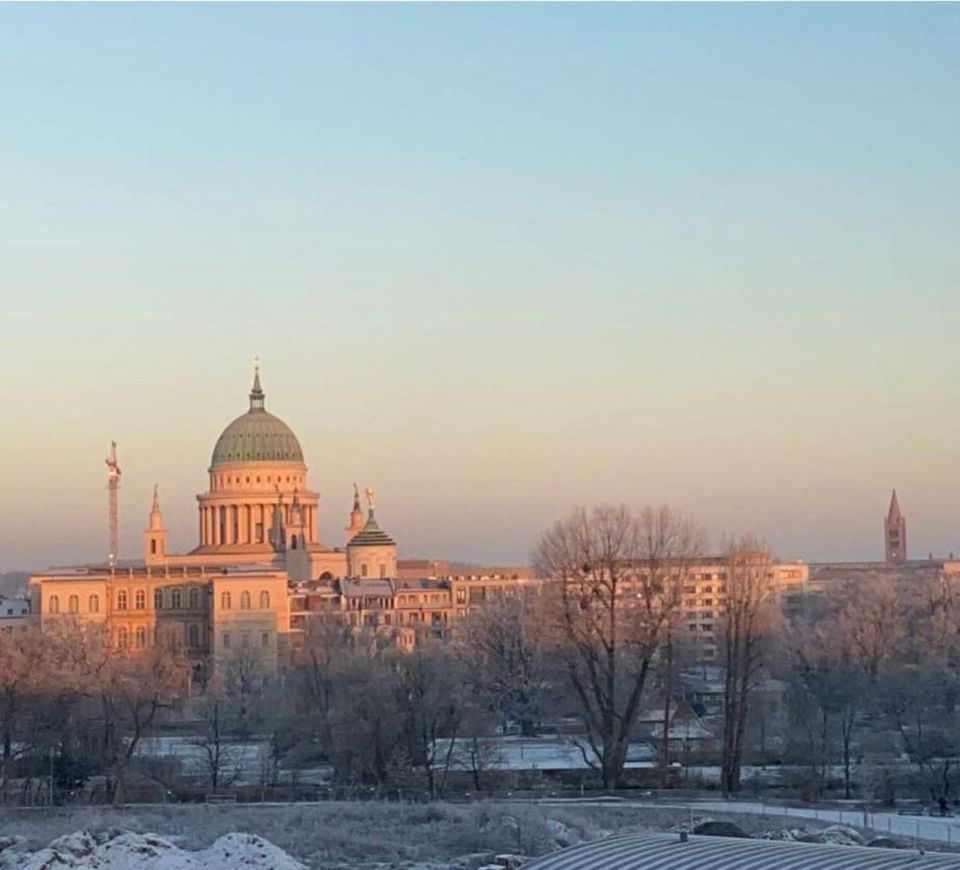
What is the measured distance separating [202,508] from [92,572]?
2315cm

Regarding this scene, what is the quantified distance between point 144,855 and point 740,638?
25266 millimetres

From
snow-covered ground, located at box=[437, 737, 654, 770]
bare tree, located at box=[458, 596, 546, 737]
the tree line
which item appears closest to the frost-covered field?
the tree line

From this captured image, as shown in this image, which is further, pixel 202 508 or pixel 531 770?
pixel 202 508

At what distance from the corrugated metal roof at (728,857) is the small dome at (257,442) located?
405 feet

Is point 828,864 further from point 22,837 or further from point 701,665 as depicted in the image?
point 701,665

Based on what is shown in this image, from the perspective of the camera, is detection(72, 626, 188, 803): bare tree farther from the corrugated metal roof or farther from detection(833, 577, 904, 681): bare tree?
the corrugated metal roof

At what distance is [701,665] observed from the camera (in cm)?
10006

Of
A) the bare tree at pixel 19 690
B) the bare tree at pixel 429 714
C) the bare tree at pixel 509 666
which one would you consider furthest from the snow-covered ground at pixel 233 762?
the bare tree at pixel 509 666

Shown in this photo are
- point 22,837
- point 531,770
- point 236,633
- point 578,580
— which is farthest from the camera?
point 236,633

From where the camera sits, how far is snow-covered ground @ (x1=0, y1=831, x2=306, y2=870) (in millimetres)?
30625

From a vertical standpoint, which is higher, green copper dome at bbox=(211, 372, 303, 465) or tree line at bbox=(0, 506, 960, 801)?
green copper dome at bbox=(211, 372, 303, 465)

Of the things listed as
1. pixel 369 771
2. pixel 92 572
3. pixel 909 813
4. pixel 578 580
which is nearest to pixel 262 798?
pixel 369 771

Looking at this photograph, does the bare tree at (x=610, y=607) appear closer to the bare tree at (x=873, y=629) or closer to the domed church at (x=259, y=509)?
the bare tree at (x=873, y=629)

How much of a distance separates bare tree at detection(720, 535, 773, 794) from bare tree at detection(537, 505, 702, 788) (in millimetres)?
1745
